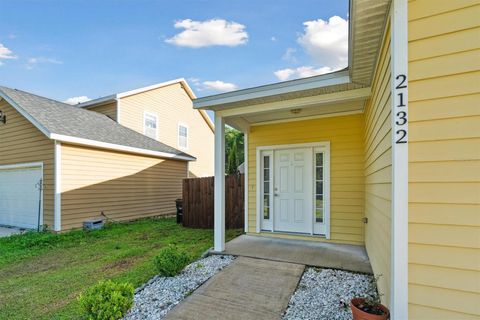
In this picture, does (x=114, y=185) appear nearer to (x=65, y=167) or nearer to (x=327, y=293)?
(x=65, y=167)

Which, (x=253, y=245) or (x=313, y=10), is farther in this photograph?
(x=313, y=10)

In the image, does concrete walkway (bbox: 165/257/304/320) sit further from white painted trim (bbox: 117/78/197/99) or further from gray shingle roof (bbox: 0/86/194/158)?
white painted trim (bbox: 117/78/197/99)

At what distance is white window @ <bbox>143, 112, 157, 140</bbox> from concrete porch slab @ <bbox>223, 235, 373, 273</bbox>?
355 inches

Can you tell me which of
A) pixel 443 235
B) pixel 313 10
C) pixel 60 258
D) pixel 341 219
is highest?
pixel 313 10

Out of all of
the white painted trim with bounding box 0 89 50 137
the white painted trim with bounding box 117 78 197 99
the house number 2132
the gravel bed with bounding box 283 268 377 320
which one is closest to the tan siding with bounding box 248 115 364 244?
the gravel bed with bounding box 283 268 377 320

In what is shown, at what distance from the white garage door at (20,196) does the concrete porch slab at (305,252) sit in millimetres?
6444

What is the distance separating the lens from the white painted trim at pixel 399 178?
6.39ft

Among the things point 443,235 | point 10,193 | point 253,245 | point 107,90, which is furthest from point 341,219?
point 107,90

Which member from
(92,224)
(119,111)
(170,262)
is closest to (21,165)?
(92,224)

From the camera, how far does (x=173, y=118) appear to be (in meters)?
14.3

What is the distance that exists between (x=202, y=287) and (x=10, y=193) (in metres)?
8.67

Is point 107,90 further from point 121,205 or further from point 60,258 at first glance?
point 60,258

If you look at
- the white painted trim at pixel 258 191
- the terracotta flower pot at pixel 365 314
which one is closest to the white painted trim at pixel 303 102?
the white painted trim at pixel 258 191

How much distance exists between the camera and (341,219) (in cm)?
530
